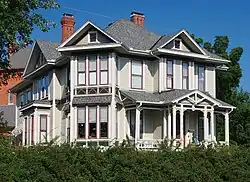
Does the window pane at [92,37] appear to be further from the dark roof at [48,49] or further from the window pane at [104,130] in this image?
the window pane at [104,130]

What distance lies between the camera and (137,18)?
4109 cm

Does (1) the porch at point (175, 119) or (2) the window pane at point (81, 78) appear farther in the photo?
(2) the window pane at point (81, 78)

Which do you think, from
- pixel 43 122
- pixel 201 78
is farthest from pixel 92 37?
pixel 201 78

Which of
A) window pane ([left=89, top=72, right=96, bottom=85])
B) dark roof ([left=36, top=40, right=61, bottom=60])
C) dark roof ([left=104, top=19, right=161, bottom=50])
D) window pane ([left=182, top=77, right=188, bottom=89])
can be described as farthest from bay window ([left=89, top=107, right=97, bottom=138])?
window pane ([left=182, top=77, right=188, bottom=89])

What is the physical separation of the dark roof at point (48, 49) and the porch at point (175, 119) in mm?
7528

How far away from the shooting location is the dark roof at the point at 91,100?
32031 mm

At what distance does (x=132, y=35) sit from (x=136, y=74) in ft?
11.2

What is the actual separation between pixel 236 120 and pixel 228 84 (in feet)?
13.4

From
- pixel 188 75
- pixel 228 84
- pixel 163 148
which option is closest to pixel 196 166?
pixel 163 148

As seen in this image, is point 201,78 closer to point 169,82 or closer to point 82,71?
point 169,82

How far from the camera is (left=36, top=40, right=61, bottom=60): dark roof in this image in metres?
36.9

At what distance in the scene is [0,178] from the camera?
603 inches

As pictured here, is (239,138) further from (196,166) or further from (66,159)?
(66,159)

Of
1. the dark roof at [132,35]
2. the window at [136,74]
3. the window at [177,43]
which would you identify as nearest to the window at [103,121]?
the window at [136,74]
